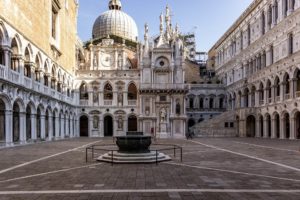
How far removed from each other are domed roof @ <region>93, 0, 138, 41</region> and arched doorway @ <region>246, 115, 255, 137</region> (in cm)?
3378

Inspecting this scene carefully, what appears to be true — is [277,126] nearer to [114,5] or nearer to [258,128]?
[258,128]

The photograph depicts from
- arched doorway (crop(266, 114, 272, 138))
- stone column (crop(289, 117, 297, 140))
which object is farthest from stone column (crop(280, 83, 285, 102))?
arched doorway (crop(266, 114, 272, 138))

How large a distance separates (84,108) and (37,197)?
A: 45397mm

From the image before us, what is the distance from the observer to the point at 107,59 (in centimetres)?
6000

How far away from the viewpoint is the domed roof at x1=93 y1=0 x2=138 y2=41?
245 ft

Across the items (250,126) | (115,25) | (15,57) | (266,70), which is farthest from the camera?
(115,25)

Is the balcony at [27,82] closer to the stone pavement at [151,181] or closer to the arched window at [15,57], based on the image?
the arched window at [15,57]

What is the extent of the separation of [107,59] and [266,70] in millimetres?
26843

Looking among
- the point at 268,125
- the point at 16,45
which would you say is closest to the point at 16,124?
the point at 16,45

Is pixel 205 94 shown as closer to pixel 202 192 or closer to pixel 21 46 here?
pixel 21 46

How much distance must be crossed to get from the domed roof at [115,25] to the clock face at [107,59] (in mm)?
14630

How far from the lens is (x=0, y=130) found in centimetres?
2797

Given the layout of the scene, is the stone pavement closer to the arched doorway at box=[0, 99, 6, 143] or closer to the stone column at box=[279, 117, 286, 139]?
the arched doorway at box=[0, 99, 6, 143]

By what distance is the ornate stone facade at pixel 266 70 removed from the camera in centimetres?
3906
